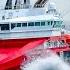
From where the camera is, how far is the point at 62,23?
13.0 m

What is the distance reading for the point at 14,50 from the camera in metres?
12.7

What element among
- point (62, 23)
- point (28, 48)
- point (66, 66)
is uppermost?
point (62, 23)

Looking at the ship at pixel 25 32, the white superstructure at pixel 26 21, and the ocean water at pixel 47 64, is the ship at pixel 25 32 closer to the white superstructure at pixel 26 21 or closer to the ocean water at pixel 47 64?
the white superstructure at pixel 26 21

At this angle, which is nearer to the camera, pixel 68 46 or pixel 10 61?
pixel 10 61

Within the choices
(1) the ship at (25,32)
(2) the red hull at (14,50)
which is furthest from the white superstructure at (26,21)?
(2) the red hull at (14,50)

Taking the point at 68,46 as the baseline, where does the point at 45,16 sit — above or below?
above

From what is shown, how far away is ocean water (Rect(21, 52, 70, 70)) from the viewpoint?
12469 millimetres

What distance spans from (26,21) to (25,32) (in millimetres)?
446

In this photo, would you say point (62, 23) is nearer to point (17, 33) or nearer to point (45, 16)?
point (45, 16)

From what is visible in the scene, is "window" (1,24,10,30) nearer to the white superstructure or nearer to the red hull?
the white superstructure

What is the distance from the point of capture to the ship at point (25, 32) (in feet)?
41.1

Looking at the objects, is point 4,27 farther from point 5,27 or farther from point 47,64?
point 47,64

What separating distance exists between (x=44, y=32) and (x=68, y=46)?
130cm

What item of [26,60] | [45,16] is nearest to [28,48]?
[26,60]
